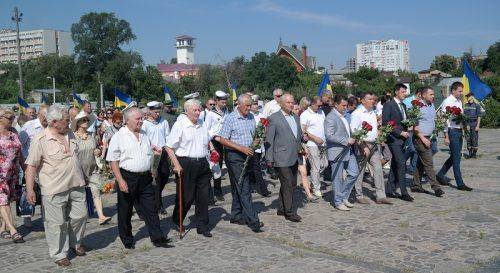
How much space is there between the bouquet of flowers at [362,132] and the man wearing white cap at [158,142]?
3.18 m

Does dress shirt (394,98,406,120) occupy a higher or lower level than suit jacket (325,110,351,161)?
higher

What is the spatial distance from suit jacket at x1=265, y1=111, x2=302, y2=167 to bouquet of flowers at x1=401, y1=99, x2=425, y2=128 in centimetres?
240

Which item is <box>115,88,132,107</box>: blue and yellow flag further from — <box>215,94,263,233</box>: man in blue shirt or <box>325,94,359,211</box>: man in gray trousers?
<box>325,94,359,211</box>: man in gray trousers

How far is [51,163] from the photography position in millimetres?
5781

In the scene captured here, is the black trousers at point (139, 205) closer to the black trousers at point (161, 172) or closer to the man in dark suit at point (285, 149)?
the black trousers at point (161, 172)

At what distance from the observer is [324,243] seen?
6.46 meters

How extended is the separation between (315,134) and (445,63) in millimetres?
77316

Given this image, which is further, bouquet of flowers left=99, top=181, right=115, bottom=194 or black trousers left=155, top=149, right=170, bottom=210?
black trousers left=155, top=149, right=170, bottom=210

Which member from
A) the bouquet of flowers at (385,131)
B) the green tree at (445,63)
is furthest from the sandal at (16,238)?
the green tree at (445,63)

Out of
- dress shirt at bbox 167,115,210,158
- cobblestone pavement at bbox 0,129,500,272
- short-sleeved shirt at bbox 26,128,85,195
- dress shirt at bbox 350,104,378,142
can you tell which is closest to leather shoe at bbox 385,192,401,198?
cobblestone pavement at bbox 0,129,500,272

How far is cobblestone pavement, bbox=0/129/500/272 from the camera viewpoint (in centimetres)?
564

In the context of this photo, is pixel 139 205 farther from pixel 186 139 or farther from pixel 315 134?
pixel 315 134

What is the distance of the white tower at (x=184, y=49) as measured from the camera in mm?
175750

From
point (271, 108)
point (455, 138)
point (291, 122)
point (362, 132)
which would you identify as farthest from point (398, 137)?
point (271, 108)
